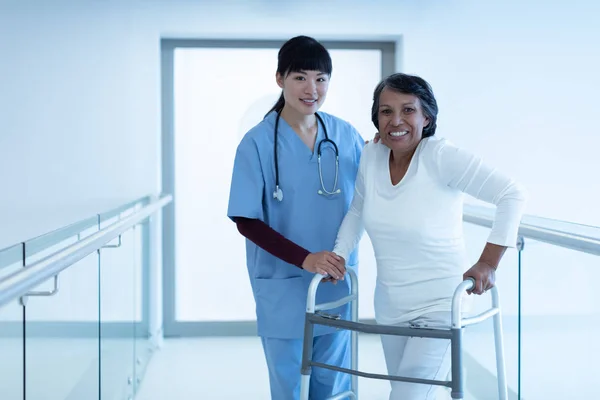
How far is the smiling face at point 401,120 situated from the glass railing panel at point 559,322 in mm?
491

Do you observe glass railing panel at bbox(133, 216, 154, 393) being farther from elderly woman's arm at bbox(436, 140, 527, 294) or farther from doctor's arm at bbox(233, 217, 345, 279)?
elderly woman's arm at bbox(436, 140, 527, 294)

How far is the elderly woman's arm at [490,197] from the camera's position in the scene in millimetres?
1604

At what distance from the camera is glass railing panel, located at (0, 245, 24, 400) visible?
49.9 inches

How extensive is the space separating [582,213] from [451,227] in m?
2.79

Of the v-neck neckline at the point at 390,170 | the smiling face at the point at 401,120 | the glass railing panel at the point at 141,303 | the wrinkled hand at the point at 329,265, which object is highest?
the smiling face at the point at 401,120

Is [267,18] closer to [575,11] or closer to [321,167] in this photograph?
[575,11]

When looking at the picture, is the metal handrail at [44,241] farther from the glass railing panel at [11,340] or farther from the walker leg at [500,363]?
the walker leg at [500,363]

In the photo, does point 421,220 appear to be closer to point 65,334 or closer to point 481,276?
point 481,276

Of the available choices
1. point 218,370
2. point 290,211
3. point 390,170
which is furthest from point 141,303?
point 390,170

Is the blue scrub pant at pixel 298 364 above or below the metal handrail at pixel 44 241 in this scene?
below

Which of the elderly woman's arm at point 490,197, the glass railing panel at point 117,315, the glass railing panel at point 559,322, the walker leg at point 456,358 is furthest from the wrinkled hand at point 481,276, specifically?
the glass railing panel at point 117,315

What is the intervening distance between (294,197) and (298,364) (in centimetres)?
47

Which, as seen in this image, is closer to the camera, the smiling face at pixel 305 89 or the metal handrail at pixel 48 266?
the metal handrail at pixel 48 266

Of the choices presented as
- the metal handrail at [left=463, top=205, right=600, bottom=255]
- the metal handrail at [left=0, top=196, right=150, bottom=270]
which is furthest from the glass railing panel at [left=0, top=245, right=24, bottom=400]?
the metal handrail at [left=463, top=205, right=600, bottom=255]
